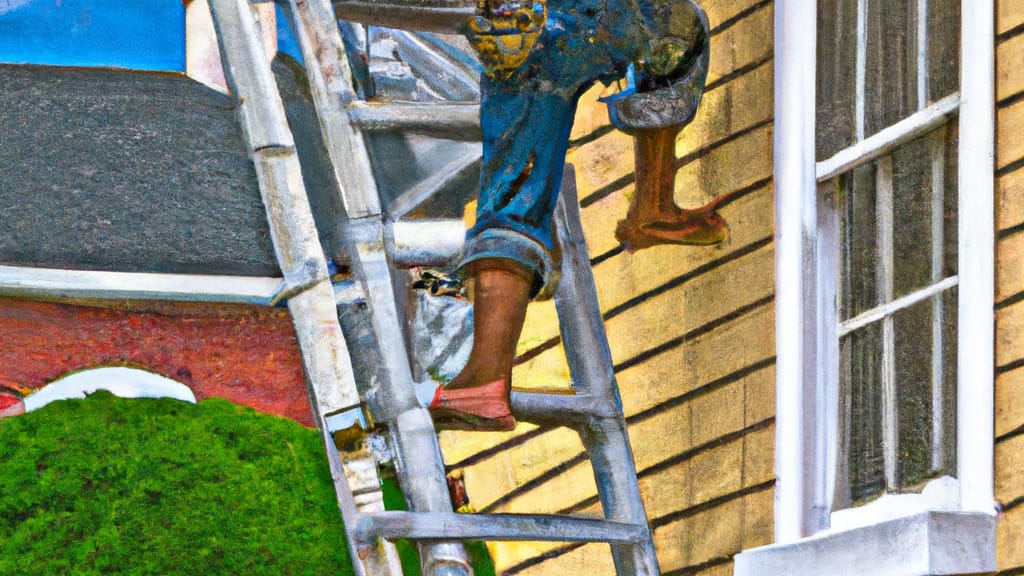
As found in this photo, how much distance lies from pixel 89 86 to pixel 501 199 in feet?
4.56

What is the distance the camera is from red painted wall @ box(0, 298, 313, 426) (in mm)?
4438

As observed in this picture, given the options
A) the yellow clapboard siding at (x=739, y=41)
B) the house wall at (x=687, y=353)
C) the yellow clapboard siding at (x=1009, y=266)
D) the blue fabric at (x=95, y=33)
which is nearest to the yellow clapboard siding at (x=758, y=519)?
the house wall at (x=687, y=353)

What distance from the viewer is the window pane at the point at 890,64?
384cm

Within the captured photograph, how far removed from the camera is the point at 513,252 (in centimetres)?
377

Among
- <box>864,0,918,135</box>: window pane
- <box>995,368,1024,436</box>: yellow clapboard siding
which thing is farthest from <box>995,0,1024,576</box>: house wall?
<box>864,0,918,135</box>: window pane

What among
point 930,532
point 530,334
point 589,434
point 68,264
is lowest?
point 930,532

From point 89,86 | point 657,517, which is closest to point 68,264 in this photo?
point 89,86

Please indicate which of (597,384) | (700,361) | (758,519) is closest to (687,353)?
(700,361)

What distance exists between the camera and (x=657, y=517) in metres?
4.25

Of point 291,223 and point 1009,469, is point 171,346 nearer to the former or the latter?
point 291,223

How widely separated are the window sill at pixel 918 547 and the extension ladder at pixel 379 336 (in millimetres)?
559

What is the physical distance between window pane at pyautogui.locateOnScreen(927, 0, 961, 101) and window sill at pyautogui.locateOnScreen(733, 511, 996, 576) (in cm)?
89

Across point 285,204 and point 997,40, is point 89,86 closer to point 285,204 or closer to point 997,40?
point 285,204

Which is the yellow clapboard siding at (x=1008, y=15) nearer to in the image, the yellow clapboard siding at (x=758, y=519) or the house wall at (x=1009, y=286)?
the house wall at (x=1009, y=286)
